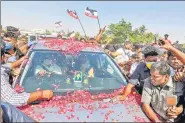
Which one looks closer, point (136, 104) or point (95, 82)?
point (136, 104)

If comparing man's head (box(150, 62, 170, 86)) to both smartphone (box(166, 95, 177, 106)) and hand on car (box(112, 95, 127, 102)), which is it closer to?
smartphone (box(166, 95, 177, 106))

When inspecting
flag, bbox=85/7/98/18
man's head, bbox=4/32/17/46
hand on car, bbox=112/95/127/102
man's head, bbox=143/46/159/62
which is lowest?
hand on car, bbox=112/95/127/102

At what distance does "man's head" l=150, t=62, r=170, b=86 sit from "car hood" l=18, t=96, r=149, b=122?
42 cm

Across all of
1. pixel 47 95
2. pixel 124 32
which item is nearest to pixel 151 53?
pixel 47 95

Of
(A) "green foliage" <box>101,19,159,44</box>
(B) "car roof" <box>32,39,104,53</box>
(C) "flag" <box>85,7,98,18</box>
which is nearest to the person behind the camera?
(B) "car roof" <box>32,39,104,53</box>

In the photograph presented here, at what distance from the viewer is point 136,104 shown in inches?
147

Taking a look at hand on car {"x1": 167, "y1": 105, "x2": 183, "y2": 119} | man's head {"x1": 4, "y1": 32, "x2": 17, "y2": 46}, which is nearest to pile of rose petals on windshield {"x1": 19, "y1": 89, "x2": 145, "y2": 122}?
hand on car {"x1": 167, "y1": 105, "x2": 183, "y2": 119}

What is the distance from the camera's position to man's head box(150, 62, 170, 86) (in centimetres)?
332

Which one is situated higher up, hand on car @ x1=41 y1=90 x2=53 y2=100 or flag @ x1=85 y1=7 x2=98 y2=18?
flag @ x1=85 y1=7 x2=98 y2=18

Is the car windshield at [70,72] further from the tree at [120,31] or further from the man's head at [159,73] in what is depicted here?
the tree at [120,31]

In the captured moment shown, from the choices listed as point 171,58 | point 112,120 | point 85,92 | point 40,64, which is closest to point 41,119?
point 112,120

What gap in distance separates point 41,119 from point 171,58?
252cm

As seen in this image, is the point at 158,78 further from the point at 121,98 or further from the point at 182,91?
the point at 121,98

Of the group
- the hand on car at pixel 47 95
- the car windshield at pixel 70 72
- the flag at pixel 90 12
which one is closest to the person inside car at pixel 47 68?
the car windshield at pixel 70 72
